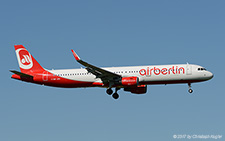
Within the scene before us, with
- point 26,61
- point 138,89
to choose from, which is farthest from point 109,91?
point 26,61

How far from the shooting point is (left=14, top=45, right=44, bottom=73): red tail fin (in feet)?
197

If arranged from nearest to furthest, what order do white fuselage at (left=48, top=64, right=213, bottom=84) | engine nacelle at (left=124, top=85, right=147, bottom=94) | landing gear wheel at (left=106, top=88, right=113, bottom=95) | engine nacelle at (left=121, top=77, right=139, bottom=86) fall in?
white fuselage at (left=48, top=64, right=213, bottom=84) < engine nacelle at (left=121, top=77, right=139, bottom=86) < landing gear wheel at (left=106, top=88, right=113, bottom=95) < engine nacelle at (left=124, top=85, right=147, bottom=94)

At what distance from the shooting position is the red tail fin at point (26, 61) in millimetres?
59969

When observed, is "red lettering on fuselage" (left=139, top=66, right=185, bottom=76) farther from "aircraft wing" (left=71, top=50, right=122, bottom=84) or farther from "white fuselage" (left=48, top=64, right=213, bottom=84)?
"aircraft wing" (left=71, top=50, right=122, bottom=84)

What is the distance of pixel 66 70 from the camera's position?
5809 centimetres

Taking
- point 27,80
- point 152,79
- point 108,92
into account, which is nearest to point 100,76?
point 108,92

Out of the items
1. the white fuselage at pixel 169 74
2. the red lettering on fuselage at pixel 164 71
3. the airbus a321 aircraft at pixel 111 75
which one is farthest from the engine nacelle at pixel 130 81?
the red lettering on fuselage at pixel 164 71

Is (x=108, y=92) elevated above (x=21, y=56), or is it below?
below

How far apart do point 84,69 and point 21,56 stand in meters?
10.7

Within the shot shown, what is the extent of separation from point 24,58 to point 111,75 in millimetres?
14676

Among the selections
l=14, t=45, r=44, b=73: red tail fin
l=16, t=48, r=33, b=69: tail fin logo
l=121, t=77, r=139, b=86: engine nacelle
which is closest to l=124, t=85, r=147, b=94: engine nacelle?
l=121, t=77, r=139, b=86: engine nacelle

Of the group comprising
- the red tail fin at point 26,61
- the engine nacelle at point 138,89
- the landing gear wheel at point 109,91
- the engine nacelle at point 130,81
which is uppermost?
the red tail fin at point 26,61

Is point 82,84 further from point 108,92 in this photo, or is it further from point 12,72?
point 12,72

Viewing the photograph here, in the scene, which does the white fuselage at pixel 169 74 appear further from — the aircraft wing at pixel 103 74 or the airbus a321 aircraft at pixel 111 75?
the aircraft wing at pixel 103 74
